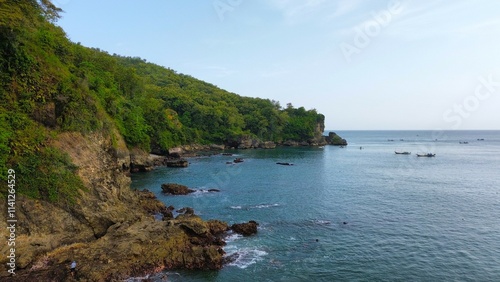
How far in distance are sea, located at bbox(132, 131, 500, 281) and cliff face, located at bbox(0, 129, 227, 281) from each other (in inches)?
70.3

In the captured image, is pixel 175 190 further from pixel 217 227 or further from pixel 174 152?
pixel 174 152

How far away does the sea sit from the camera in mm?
25000

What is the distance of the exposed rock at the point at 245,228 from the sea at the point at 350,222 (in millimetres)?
886

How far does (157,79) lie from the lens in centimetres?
16962

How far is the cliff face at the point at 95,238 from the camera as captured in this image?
2255cm

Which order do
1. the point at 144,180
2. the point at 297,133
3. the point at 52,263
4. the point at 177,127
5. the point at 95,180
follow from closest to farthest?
the point at 52,263 < the point at 95,180 < the point at 144,180 < the point at 177,127 < the point at 297,133

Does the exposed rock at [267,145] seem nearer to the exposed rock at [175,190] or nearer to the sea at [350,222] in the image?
the sea at [350,222]

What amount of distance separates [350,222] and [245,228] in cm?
1289

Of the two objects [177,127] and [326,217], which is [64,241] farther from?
[177,127]

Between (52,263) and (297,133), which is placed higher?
(297,133)

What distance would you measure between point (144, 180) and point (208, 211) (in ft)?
80.9

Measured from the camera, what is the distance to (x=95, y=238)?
27.0 meters

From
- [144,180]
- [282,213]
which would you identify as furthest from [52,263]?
[144,180]

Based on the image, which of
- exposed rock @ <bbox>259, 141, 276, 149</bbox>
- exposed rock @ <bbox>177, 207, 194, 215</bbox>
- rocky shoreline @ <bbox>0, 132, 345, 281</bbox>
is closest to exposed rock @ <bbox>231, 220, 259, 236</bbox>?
rocky shoreline @ <bbox>0, 132, 345, 281</bbox>
